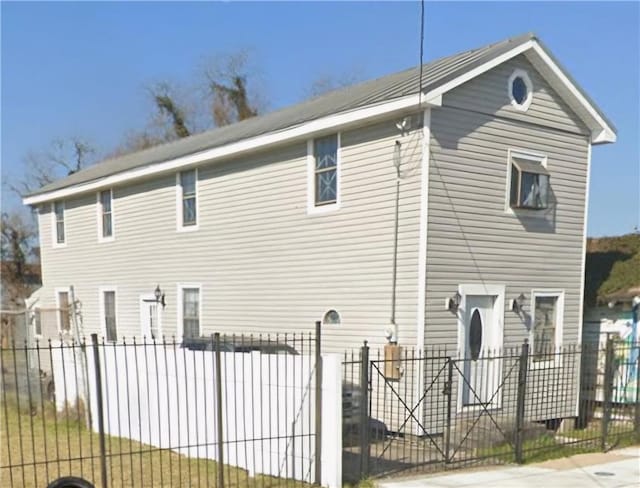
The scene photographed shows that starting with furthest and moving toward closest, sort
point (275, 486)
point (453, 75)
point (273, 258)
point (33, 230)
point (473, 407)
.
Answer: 1. point (33, 230)
2. point (273, 258)
3. point (473, 407)
4. point (453, 75)
5. point (275, 486)

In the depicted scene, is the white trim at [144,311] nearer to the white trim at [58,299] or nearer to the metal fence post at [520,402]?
the white trim at [58,299]

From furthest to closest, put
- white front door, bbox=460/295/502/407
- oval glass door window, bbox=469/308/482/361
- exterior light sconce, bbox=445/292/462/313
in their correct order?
oval glass door window, bbox=469/308/482/361
white front door, bbox=460/295/502/407
exterior light sconce, bbox=445/292/462/313

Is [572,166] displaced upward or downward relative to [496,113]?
downward

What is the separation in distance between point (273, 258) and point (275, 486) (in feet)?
17.7

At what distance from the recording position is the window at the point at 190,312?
12.9 meters

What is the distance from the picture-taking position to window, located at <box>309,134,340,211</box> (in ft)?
Answer: 31.5

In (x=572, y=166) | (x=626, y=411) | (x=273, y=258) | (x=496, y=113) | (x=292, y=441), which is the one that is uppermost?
(x=496, y=113)

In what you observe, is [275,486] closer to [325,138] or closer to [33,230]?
[325,138]

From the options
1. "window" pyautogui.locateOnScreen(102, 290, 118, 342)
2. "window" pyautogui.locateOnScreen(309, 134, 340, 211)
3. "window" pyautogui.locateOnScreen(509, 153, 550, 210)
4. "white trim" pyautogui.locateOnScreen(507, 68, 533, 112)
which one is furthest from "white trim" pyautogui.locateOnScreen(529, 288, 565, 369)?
"window" pyautogui.locateOnScreen(102, 290, 118, 342)

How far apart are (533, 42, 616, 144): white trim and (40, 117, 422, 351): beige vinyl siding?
303 centimetres

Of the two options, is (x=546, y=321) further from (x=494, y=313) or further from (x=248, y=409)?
(x=248, y=409)

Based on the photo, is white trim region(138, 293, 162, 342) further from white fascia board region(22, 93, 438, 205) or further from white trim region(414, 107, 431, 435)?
white trim region(414, 107, 431, 435)

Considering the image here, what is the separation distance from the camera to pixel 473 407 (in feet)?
29.3

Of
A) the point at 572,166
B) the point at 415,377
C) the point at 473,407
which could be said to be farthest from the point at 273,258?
the point at 572,166
